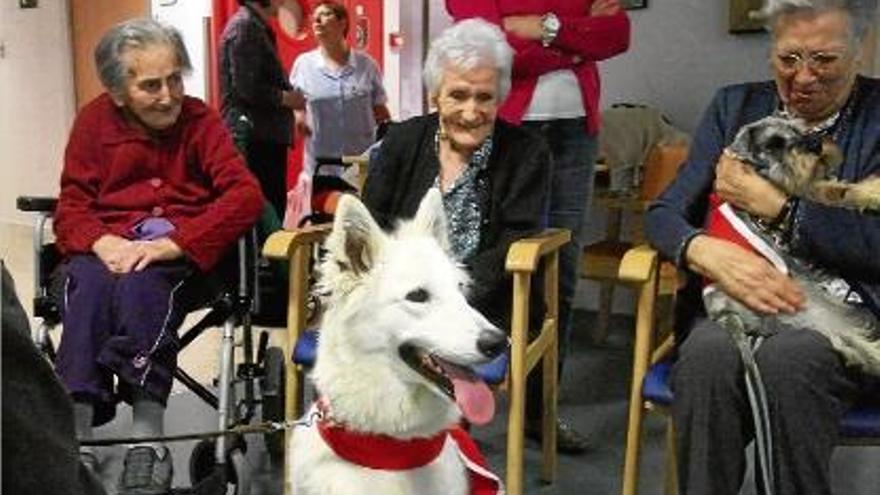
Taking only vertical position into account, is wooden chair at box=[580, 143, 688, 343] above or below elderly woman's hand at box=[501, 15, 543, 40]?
below

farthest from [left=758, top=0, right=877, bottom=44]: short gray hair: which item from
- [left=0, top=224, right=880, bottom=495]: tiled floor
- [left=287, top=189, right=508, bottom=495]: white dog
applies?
[left=0, top=224, right=880, bottom=495]: tiled floor

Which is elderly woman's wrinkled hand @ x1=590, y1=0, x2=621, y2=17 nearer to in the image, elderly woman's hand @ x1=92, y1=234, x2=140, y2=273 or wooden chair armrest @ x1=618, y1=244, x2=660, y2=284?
wooden chair armrest @ x1=618, y1=244, x2=660, y2=284

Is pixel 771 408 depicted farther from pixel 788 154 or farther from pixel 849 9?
pixel 849 9

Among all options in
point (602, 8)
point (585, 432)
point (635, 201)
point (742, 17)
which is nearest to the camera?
point (602, 8)

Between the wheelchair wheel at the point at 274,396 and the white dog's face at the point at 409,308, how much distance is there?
88 centimetres

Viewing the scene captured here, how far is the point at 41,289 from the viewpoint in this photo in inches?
83.3

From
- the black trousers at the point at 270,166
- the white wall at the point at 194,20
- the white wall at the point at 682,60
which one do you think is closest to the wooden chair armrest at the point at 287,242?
the black trousers at the point at 270,166

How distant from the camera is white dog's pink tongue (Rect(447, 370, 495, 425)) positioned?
142 cm

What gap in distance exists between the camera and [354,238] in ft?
4.93

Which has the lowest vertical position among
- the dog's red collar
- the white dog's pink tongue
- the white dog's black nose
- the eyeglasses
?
the dog's red collar

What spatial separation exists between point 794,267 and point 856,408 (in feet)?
0.90

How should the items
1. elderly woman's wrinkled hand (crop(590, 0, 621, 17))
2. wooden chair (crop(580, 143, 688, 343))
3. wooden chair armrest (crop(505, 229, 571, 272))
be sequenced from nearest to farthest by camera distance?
1. wooden chair armrest (crop(505, 229, 571, 272))
2. elderly woman's wrinkled hand (crop(590, 0, 621, 17))
3. wooden chair (crop(580, 143, 688, 343))

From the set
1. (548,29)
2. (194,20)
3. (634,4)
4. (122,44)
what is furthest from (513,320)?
(194,20)

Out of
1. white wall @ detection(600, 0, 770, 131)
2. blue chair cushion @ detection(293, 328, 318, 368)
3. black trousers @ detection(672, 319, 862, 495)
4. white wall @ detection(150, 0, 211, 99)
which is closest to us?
black trousers @ detection(672, 319, 862, 495)
